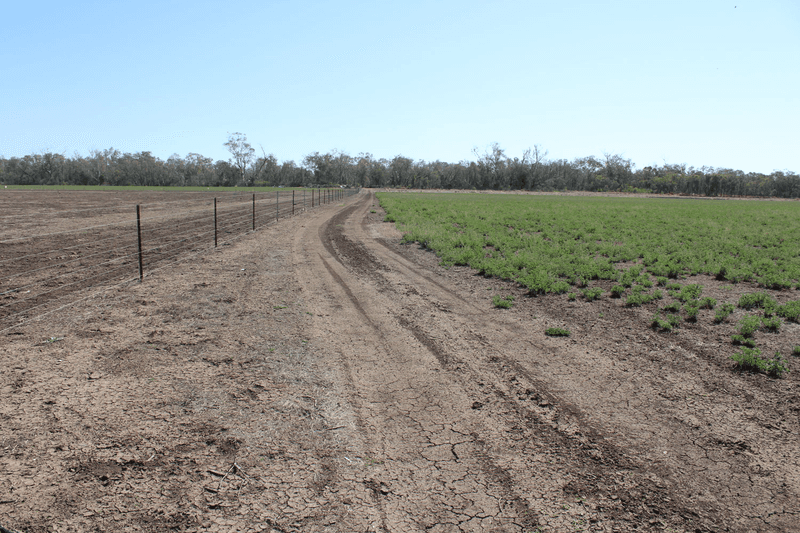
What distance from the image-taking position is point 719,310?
22.1 feet

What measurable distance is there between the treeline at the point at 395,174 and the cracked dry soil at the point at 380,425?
10782cm

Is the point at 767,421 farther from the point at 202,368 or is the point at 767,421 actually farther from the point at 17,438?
the point at 17,438

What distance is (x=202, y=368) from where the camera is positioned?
14.9 ft

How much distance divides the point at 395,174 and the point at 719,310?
406 ft

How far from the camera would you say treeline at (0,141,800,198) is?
96750 millimetres

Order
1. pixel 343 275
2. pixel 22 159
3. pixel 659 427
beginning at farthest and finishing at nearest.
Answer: pixel 22 159 < pixel 343 275 < pixel 659 427

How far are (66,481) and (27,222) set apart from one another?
20.4 m

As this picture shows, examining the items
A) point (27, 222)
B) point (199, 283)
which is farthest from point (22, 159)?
point (199, 283)

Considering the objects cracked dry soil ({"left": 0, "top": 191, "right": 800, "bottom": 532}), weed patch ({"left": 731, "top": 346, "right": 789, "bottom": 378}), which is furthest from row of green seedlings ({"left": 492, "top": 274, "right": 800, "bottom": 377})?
cracked dry soil ({"left": 0, "top": 191, "right": 800, "bottom": 532})

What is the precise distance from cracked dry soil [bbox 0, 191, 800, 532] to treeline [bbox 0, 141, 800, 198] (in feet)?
354

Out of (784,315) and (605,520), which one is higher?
(784,315)

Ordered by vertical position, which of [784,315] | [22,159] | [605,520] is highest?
[22,159]

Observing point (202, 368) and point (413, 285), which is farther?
point (413, 285)

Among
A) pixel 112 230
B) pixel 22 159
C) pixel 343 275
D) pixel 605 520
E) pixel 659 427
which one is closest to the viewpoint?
pixel 605 520
